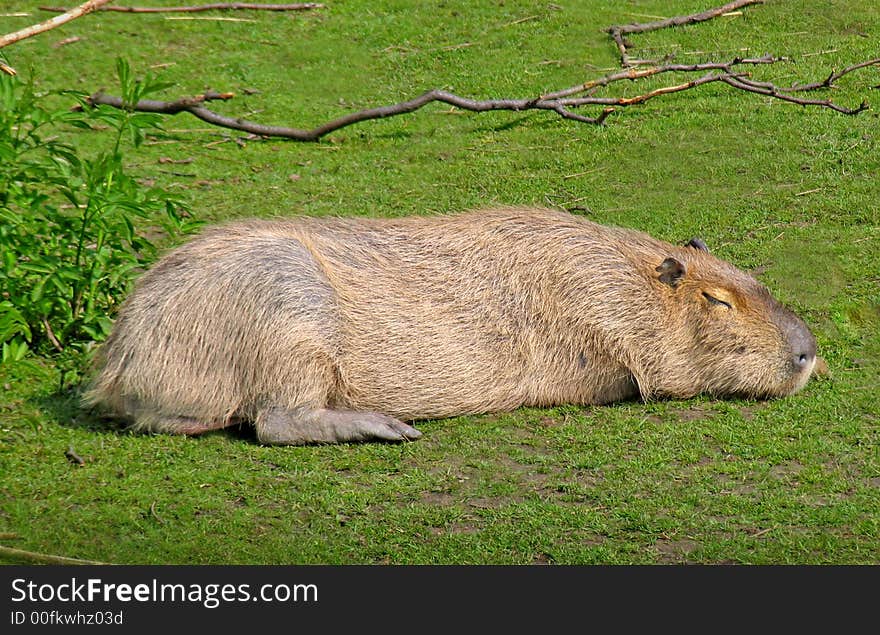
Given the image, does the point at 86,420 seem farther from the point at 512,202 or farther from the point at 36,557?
the point at 512,202

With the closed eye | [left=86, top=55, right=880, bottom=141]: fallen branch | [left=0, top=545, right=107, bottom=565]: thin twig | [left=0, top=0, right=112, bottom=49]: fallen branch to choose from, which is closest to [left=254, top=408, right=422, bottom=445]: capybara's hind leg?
[left=0, top=545, right=107, bottom=565]: thin twig

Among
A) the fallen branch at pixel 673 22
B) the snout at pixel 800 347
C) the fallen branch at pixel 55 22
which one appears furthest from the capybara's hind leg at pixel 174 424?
the fallen branch at pixel 673 22

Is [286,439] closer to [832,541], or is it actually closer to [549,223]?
[549,223]

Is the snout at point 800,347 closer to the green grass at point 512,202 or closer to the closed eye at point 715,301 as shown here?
the green grass at point 512,202

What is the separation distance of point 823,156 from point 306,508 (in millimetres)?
4655

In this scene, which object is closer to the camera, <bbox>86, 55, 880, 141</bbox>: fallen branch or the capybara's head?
the capybara's head

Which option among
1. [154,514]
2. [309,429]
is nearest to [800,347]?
[309,429]

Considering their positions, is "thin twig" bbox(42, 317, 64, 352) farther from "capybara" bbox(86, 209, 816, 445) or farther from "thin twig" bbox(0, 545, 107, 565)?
"thin twig" bbox(0, 545, 107, 565)

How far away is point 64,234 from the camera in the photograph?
553cm

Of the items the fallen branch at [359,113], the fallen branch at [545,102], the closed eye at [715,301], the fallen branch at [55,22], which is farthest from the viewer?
the fallen branch at [359,113]

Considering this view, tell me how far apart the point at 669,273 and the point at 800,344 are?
0.67 meters

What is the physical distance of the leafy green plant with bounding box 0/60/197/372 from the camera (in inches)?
202

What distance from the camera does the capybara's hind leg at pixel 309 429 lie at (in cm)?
484

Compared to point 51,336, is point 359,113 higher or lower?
higher
